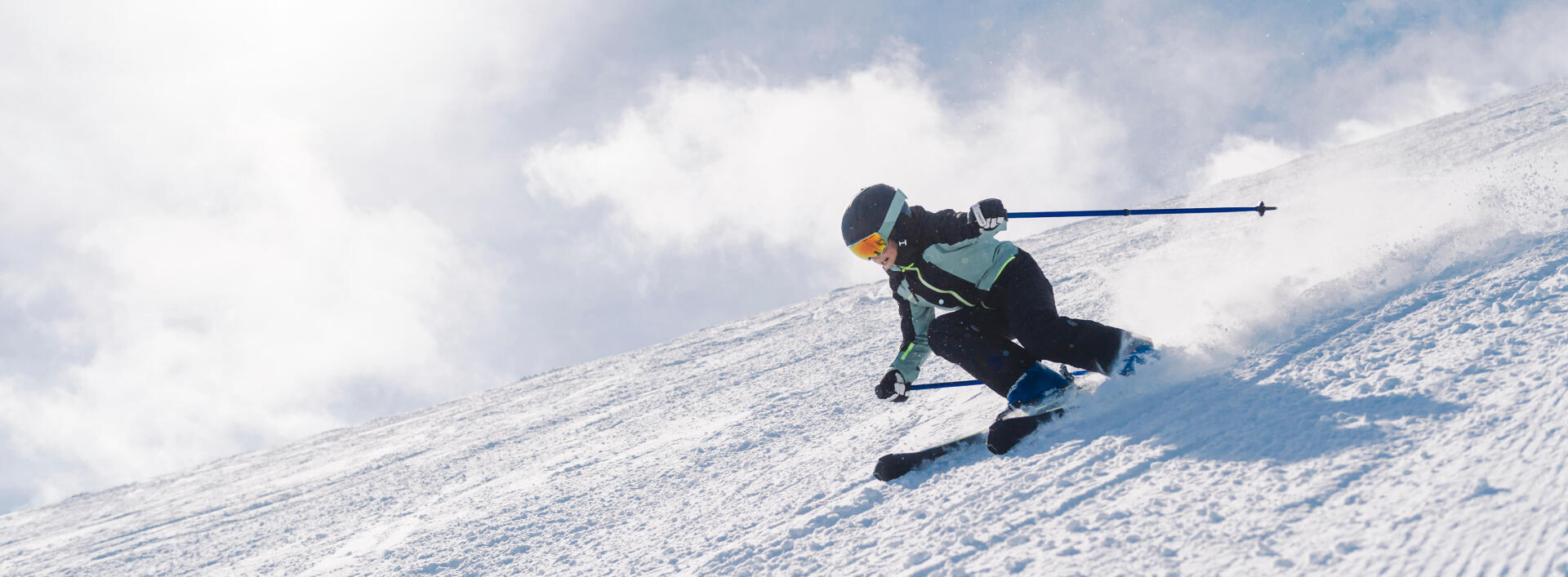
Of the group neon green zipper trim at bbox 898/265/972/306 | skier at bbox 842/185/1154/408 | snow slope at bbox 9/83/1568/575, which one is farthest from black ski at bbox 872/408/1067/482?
neon green zipper trim at bbox 898/265/972/306

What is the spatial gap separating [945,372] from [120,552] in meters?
6.54

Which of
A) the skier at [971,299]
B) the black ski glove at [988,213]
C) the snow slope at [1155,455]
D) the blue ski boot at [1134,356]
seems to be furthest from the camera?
the black ski glove at [988,213]

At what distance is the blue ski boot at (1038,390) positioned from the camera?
2.79m

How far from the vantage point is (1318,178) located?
927cm

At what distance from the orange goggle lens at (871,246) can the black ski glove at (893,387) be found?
19.8 inches

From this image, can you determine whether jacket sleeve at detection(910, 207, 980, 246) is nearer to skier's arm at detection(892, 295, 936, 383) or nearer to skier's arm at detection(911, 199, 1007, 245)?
skier's arm at detection(911, 199, 1007, 245)

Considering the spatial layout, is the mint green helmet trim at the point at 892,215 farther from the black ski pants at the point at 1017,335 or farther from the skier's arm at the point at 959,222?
the black ski pants at the point at 1017,335

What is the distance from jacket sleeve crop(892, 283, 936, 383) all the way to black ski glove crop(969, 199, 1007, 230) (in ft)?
1.60

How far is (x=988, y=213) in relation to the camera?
3080 millimetres

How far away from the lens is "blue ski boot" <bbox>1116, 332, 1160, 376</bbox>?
106 inches

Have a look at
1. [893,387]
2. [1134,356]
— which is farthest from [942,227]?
[1134,356]

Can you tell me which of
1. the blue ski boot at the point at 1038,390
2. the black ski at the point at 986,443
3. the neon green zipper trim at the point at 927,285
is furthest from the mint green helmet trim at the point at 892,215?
the black ski at the point at 986,443

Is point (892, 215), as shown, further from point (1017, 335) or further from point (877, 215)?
point (1017, 335)

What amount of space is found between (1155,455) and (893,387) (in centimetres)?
129
